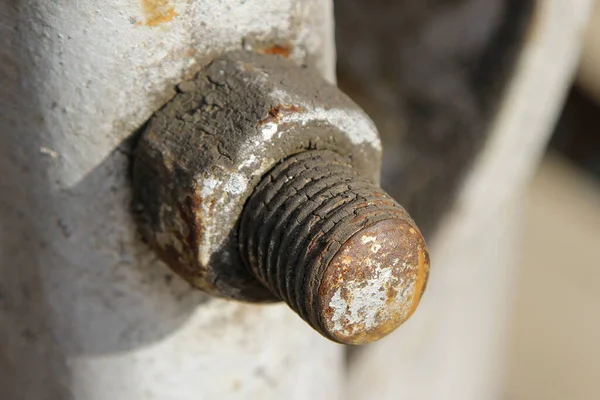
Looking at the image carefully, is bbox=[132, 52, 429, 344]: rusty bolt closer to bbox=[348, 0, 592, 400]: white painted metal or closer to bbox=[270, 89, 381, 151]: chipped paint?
bbox=[270, 89, 381, 151]: chipped paint

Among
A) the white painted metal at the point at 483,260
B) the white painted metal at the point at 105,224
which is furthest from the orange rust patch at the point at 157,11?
the white painted metal at the point at 483,260

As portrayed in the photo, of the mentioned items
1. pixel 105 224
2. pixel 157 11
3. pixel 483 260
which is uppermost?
pixel 157 11

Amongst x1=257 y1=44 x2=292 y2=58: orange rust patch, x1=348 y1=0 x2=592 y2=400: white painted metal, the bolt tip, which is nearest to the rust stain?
the bolt tip

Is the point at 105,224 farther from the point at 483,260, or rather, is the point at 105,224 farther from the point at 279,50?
the point at 483,260

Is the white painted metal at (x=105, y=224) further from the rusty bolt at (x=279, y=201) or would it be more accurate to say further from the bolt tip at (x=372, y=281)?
the bolt tip at (x=372, y=281)

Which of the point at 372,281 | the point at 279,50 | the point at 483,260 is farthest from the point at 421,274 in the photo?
the point at 483,260

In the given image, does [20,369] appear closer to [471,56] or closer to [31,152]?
[31,152]

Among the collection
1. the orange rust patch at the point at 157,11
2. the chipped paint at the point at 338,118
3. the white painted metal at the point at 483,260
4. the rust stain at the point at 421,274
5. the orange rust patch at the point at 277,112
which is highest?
the orange rust patch at the point at 157,11
